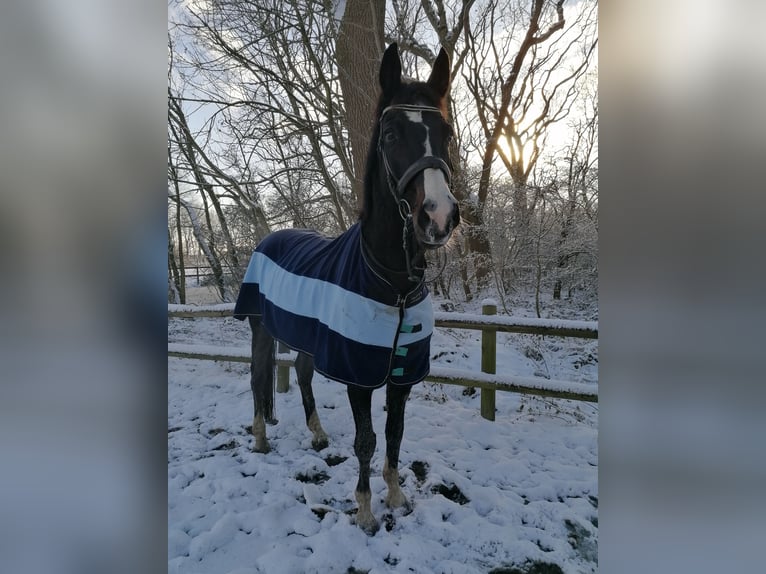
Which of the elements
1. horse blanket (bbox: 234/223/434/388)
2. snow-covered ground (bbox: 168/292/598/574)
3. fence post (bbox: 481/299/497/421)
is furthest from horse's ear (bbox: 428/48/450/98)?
fence post (bbox: 481/299/497/421)

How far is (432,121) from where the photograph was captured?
3.32 ft

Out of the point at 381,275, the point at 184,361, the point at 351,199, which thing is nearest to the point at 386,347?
the point at 381,275

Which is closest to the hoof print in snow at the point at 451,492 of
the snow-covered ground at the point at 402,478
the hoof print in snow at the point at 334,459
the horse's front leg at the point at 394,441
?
the snow-covered ground at the point at 402,478

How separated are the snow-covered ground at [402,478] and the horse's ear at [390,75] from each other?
91 centimetres

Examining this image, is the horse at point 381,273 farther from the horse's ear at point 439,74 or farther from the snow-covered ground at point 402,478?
the snow-covered ground at point 402,478

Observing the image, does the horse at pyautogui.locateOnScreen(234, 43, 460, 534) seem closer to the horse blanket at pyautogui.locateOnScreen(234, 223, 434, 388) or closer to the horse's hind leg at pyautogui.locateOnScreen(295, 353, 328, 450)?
the horse blanket at pyautogui.locateOnScreen(234, 223, 434, 388)

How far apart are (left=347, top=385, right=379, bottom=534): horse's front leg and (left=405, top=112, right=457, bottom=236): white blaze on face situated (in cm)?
68

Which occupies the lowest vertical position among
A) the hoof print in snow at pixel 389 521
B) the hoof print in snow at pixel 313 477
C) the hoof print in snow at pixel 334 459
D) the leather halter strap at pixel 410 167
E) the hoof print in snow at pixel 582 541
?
the hoof print in snow at pixel 389 521

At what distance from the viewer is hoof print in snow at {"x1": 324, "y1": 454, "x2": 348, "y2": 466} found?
1585mm

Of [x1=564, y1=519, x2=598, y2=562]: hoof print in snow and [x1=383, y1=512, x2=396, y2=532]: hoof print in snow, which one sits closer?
A: [x1=564, y1=519, x2=598, y2=562]: hoof print in snow

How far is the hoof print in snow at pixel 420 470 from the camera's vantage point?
1.48 metres

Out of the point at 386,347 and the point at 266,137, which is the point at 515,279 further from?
the point at 266,137
